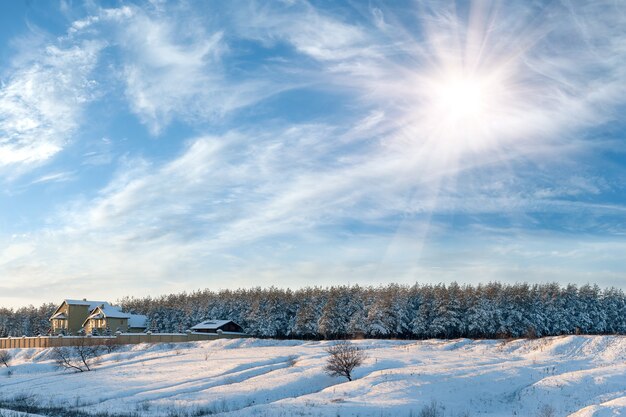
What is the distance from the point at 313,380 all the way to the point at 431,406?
1295cm

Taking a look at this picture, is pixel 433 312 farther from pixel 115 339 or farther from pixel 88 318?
pixel 88 318

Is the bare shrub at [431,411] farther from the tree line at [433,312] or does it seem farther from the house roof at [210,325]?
the house roof at [210,325]

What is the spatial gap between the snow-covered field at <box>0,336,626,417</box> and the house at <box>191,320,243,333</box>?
44.0m

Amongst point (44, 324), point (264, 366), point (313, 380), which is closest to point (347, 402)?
point (313, 380)

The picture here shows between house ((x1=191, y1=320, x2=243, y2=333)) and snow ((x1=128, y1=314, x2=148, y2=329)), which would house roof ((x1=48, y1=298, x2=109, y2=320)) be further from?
house ((x1=191, y1=320, x2=243, y2=333))

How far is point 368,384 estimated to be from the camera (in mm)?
36812

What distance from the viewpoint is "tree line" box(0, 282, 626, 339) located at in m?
99.4

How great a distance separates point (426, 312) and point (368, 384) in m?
67.4

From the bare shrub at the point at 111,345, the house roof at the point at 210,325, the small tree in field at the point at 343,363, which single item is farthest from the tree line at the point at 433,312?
the small tree in field at the point at 343,363

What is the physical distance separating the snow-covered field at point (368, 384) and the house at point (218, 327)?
43977mm

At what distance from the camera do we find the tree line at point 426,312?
326ft

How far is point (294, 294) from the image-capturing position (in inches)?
4884

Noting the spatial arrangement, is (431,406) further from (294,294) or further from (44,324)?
(44,324)

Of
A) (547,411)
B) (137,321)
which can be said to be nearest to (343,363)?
(547,411)
